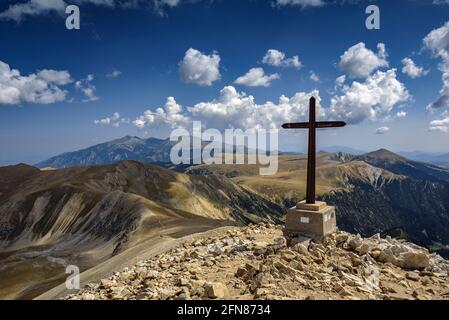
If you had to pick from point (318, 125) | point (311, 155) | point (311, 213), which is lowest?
point (311, 213)

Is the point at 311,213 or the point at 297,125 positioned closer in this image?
the point at 311,213

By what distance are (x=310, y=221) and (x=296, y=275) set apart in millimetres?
4680

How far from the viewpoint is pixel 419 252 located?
1449cm

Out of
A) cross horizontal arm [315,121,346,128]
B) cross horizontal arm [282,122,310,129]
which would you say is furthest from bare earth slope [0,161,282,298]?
cross horizontal arm [315,121,346,128]

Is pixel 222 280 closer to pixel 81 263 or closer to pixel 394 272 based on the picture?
pixel 394 272

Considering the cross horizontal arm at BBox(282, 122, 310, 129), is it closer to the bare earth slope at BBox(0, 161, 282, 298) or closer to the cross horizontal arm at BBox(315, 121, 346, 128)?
the cross horizontal arm at BBox(315, 121, 346, 128)

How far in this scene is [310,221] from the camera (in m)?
16.3

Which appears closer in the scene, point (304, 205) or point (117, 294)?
point (117, 294)

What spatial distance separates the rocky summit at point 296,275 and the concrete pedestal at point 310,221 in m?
0.39

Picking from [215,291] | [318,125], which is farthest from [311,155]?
[215,291]

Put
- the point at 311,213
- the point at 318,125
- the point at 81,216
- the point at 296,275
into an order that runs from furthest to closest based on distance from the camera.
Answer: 1. the point at 81,216
2. the point at 318,125
3. the point at 311,213
4. the point at 296,275

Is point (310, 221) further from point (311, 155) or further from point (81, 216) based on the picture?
point (81, 216)
